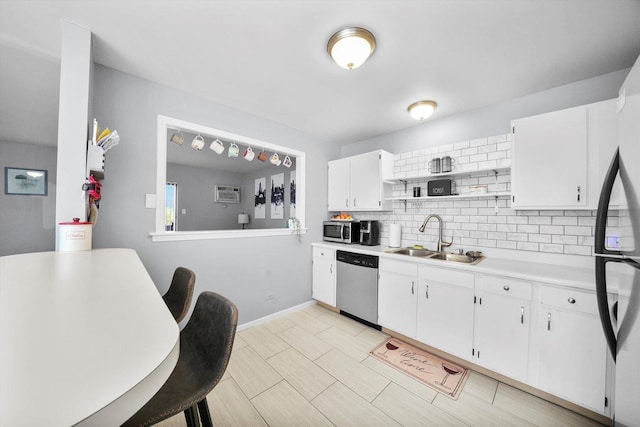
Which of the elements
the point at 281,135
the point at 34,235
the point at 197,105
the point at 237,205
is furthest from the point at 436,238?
the point at 237,205

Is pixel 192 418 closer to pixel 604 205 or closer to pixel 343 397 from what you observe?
pixel 343 397

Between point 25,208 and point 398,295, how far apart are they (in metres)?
4.35

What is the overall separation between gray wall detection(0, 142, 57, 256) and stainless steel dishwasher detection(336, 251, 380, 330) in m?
3.39

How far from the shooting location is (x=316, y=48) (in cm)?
171

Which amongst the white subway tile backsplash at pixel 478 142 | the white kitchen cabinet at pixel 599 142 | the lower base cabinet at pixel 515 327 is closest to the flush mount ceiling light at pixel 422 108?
the white subway tile backsplash at pixel 478 142

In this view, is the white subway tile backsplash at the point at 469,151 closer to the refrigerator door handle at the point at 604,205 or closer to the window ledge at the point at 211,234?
the refrigerator door handle at the point at 604,205

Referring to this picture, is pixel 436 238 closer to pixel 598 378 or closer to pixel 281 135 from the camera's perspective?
pixel 598 378

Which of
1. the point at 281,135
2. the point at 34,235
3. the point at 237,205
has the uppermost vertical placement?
the point at 281,135

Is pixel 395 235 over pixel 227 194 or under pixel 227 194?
under

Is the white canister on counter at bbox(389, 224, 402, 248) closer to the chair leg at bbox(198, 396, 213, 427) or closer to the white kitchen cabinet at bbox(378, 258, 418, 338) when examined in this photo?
the white kitchen cabinet at bbox(378, 258, 418, 338)

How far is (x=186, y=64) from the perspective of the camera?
1.91 m

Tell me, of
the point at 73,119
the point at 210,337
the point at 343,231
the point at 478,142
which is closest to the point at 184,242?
the point at 73,119

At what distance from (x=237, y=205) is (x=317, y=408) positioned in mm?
6071

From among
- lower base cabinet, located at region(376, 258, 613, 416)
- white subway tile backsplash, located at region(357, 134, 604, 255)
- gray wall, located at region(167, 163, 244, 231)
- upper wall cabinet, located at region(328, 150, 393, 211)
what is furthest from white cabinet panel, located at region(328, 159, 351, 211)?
gray wall, located at region(167, 163, 244, 231)
